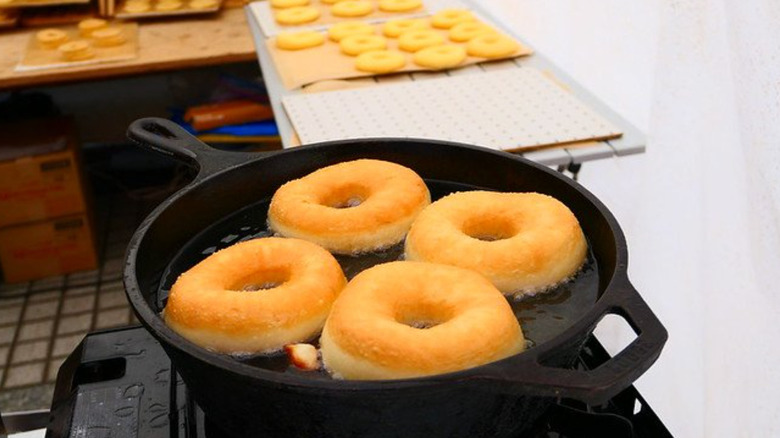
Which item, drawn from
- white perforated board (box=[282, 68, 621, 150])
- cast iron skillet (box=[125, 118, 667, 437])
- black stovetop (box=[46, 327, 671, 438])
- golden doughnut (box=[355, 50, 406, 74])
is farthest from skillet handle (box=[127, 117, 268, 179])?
golden doughnut (box=[355, 50, 406, 74])

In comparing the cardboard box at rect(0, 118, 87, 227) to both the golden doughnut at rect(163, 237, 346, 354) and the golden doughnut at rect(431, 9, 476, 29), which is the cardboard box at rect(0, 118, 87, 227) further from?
the golden doughnut at rect(163, 237, 346, 354)

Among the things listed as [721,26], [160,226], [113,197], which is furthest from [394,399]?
[113,197]

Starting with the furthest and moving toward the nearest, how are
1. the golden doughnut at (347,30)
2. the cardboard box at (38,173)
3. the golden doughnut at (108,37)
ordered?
the cardboard box at (38,173), the golden doughnut at (108,37), the golden doughnut at (347,30)

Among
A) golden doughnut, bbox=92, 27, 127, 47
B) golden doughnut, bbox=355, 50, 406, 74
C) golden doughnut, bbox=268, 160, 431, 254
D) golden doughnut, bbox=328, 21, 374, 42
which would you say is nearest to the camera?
golden doughnut, bbox=268, 160, 431, 254

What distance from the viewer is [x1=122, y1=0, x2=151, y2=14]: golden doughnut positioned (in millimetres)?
3043

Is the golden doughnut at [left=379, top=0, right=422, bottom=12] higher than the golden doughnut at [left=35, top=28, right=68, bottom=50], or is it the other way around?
the golden doughnut at [left=379, top=0, right=422, bottom=12]

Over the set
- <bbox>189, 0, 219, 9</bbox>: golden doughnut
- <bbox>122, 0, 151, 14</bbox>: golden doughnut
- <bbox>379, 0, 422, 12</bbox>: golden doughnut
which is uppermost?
<bbox>379, 0, 422, 12</bbox>: golden doughnut

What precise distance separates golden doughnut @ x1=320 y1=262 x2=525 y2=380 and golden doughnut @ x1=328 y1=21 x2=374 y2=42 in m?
1.79

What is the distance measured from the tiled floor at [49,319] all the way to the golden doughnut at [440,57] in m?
1.62

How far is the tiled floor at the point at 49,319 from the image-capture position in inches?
105

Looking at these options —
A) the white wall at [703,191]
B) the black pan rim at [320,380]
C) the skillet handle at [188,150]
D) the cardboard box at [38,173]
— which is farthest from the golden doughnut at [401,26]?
the black pan rim at [320,380]

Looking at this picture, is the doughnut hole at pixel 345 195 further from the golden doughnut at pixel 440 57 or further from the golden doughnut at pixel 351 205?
the golden doughnut at pixel 440 57

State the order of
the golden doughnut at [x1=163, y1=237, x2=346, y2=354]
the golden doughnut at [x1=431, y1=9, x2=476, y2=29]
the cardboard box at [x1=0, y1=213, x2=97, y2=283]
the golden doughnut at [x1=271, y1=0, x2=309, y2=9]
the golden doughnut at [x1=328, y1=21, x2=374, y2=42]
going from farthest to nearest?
the cardboard box at [x1=0, y1=213, x2=97, y2=283] → the golden doughnut at [x1=271, y1=0, x2=309, y2=9] → the golden doughnut at [x1=431, y1=9, x2=476, y2=29] → the golden doughnut at [x1=328, y1=21, x2=374, y2=42] → the golden doughnut at [x1=163, y1=237, x2=346, y2=354]

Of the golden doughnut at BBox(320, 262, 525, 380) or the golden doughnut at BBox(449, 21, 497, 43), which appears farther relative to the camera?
the golden doughnut at BBox(449, 21, 497, 43)
